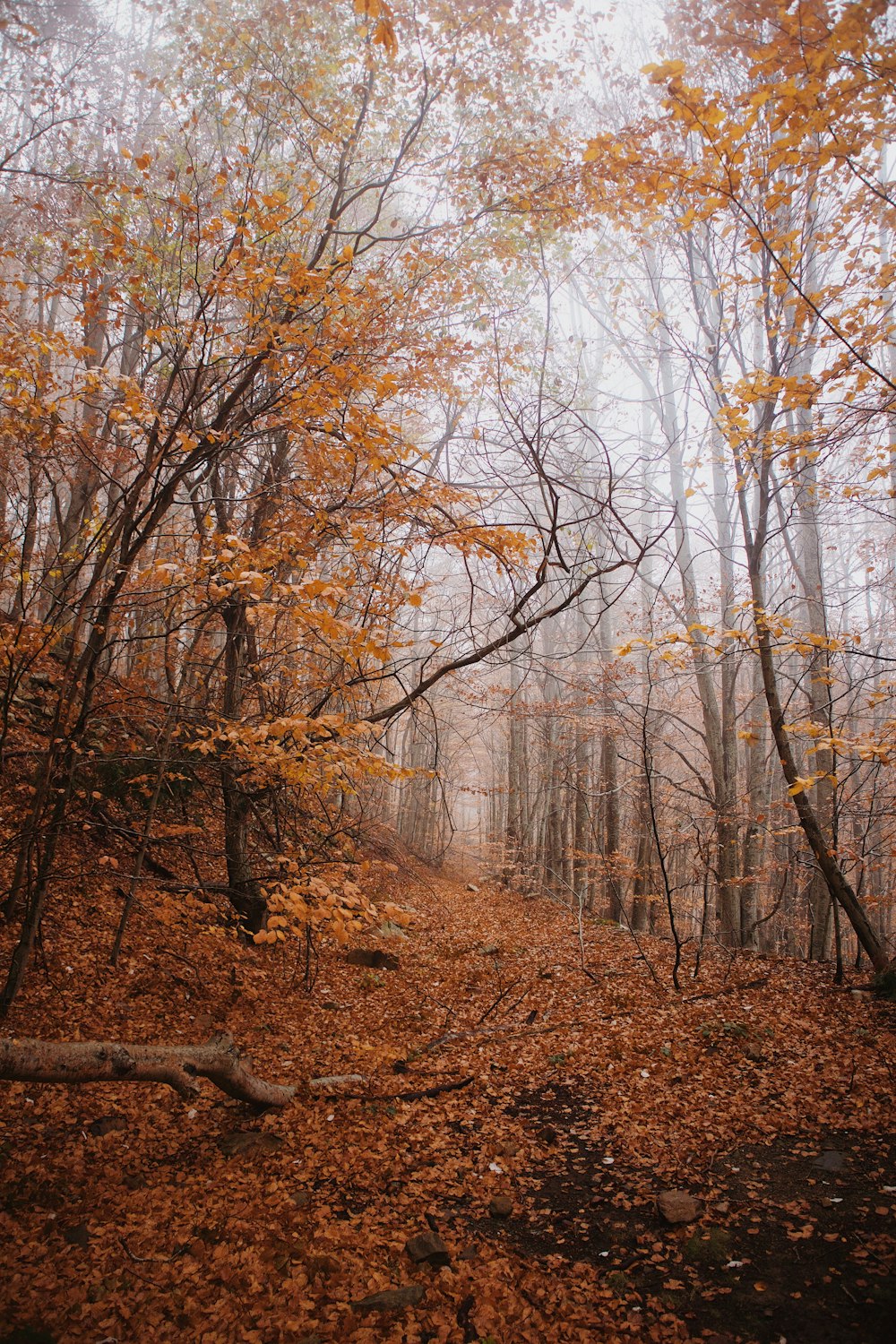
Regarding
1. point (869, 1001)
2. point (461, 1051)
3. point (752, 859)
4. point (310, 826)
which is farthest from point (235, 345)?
point (752, 859)

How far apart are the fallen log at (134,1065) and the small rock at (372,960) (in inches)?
128

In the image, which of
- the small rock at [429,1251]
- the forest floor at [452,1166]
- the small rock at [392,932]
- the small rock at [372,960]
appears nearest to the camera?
the forest floor at [452,1166]

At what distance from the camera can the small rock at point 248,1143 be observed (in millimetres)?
3801

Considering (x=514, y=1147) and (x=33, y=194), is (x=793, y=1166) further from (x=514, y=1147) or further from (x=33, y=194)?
(x=33, y=194)

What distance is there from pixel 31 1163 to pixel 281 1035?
2085mm

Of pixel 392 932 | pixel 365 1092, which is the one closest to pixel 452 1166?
pixel 365 1092

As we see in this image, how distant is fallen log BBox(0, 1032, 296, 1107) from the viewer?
8.80 feet

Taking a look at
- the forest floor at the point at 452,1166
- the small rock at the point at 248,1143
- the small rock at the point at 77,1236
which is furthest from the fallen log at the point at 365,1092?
the small rock at the point at 77,1236

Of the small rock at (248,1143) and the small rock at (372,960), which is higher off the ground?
the small rock at (372,960)

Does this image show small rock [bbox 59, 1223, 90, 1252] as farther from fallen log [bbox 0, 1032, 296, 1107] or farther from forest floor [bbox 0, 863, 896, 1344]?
fallen log [bbox 0, 1032, 296, 1107]

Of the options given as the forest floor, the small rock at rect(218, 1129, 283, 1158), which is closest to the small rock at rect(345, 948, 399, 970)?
the forest floor

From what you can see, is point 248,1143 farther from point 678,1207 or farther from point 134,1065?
point 678,1207

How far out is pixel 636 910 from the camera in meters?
13.3

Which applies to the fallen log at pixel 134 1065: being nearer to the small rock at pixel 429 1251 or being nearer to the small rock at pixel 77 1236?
the small rock at pixel 77 1236
